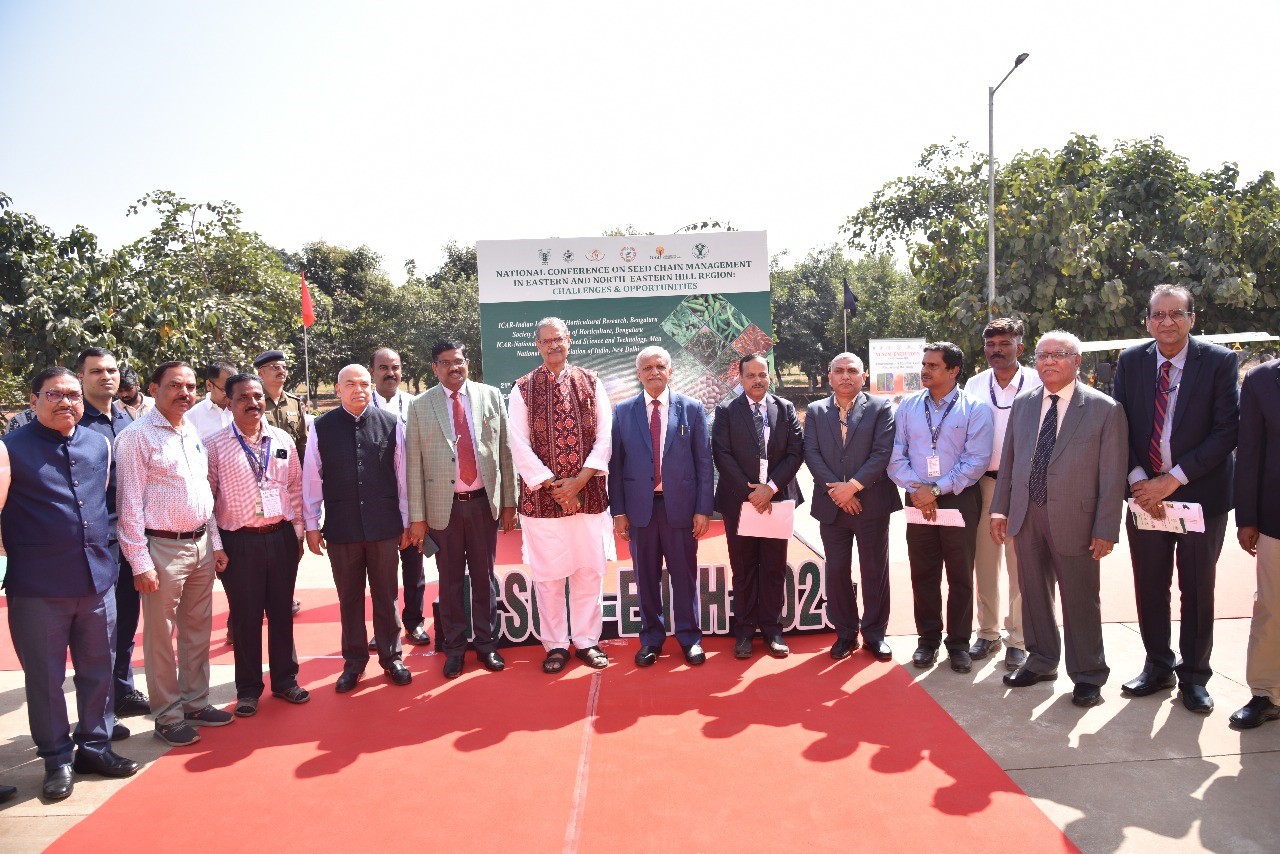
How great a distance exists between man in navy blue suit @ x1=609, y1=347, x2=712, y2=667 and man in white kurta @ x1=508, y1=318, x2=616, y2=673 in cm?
13

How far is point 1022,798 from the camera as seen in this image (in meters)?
3.06

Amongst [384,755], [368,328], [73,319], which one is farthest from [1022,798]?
[368,328]

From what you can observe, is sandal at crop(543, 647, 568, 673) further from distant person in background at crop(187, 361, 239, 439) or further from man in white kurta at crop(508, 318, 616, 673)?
distant person in background at crop(187, 361, 239, 439)

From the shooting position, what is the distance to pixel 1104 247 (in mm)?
19391

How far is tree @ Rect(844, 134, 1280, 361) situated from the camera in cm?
1927

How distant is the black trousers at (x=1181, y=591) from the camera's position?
389 cm

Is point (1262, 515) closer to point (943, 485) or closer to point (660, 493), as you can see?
point (943, 485)

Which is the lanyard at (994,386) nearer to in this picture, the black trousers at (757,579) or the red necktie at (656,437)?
the black trousers at (757,579)

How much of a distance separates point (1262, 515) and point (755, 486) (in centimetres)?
233

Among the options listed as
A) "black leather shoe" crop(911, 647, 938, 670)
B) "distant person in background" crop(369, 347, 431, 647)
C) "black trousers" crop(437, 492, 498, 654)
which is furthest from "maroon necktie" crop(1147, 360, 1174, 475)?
"distant person in background" crop(369, 347, 431, 647)

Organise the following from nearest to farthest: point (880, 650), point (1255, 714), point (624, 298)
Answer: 1. point (1255, 714)
2. point (880, 650)
3. point (624, 298)

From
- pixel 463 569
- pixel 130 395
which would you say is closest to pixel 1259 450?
pixel 463 569

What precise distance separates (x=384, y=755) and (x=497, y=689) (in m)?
0.84

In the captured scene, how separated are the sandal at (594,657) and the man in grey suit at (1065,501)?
211cm
